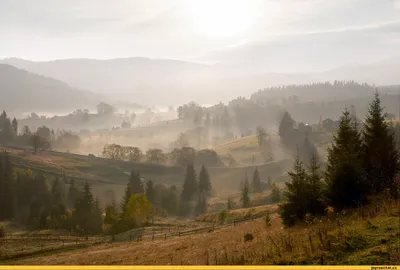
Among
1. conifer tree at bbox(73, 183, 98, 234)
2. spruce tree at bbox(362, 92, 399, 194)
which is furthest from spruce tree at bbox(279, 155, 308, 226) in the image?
conifer tree at bbox(73, 183, 98, 234)

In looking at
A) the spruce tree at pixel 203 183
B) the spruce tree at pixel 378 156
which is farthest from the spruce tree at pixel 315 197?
the spruce tree at pixel 203 183

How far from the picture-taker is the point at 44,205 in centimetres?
10862

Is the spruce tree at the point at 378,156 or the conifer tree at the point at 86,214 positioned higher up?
the spruce tree at the point at 378,156

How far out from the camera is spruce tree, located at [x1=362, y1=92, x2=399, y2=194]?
28817mm

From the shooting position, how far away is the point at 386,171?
2948cm

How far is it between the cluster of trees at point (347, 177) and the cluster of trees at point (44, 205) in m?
70.1

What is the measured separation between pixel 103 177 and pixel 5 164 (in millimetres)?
52115

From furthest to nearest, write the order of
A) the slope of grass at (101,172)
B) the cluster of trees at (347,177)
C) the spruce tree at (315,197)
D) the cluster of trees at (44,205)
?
1. the slope of grass at (101,172)
2. the cluster of trees at (44,205)
3. the spruce tree at (315,197)
4. the cluster of trees at (347,177)

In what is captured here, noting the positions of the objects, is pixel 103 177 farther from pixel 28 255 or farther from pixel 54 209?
pixel 28 255

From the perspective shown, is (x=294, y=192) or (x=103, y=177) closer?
(x=294, y=192)

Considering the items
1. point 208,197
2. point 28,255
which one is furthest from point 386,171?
point 208,197

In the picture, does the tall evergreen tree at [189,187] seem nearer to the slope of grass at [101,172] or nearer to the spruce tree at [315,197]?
the slope of grass at [101,172]

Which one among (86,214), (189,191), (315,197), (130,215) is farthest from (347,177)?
(189,191)

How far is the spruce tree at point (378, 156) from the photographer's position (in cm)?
2882
